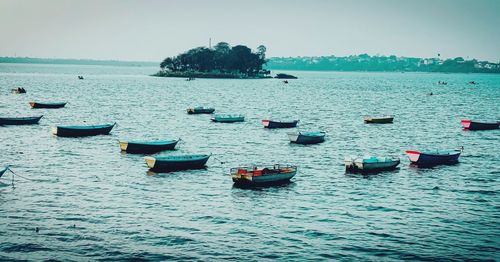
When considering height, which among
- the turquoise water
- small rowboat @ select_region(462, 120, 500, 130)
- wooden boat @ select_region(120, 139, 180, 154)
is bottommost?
the turquoise water

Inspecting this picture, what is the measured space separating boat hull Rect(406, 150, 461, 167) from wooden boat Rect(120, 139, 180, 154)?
26.9 meters

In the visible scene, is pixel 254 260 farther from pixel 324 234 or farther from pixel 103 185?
pixel 103 185

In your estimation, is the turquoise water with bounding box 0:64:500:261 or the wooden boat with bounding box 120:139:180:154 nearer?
the turquoise water with bounding box 0:64:500:261

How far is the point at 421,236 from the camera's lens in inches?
1346

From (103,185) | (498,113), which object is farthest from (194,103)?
(103,185)

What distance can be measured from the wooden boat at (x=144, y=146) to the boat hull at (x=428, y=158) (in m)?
26.9

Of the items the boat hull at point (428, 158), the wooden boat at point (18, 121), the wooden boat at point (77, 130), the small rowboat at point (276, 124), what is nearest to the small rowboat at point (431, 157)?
the boat hull at point (428, 158)

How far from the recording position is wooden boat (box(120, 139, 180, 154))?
6106cm

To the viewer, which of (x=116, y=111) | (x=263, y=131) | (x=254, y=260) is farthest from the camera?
(x=116, y=111)

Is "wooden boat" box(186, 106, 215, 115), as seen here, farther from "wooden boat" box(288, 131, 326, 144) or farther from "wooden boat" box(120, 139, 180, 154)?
"wooden boat" box(120, 139, 180, 154)

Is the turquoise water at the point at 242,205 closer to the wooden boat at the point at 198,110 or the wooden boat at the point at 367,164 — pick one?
the wooden boat at the point at 367,164

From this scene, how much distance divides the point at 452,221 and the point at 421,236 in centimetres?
458

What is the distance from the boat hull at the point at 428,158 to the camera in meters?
55.8

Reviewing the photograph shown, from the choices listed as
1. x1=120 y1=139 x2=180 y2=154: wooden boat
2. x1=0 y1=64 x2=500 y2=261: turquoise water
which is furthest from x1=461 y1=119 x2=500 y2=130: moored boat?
x1=120 y1=139 x2=180 y2=154: wooden boat
